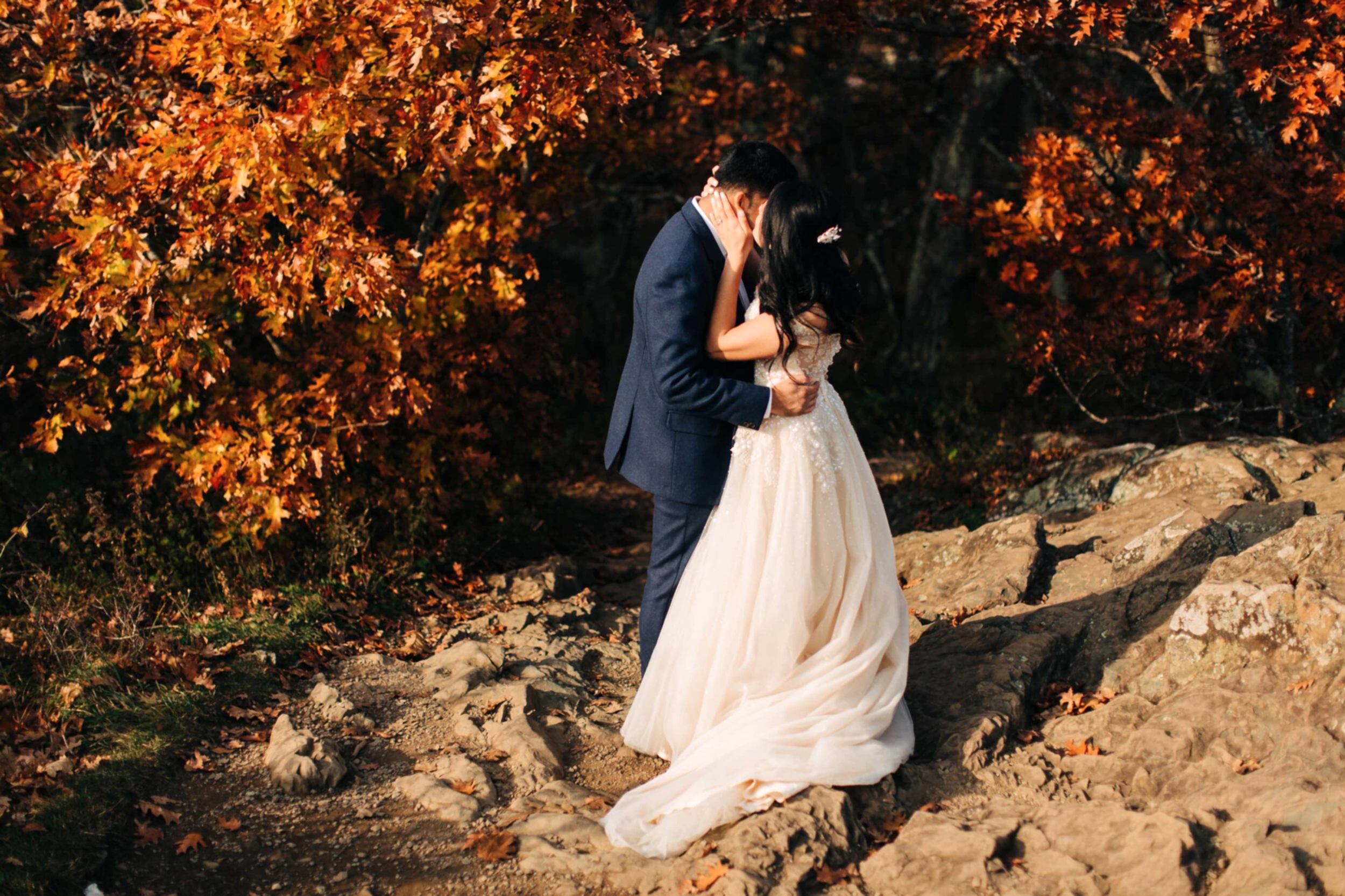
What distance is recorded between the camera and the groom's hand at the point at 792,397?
3926 mm

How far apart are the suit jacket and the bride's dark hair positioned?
0.22 metres

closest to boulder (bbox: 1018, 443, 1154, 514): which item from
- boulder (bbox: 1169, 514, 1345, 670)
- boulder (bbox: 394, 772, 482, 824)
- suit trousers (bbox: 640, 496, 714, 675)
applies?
boulder (bbox: 1169, 514, 1345, 670)

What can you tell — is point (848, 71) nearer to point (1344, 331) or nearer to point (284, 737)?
point (1344, 331)

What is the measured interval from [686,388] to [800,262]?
555mm

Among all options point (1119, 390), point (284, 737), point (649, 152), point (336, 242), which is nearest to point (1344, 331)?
point (1119, 390)

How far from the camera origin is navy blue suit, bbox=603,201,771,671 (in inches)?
151

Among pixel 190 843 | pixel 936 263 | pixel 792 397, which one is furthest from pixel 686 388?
pixel 936 263

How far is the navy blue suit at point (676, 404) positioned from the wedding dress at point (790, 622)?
8 centimetres

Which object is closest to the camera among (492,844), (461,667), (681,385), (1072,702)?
(492,844)

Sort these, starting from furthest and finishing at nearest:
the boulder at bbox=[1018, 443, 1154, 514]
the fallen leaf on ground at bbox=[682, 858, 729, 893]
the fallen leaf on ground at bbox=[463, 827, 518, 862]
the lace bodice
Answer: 1. the boulder at bbox=[1018, 443, 1154, 514]
2. the lace bodice
3. the fallen leaf on ground at bbox=[463, 827, 518, 862]
4. the fallen leaf on ground at bbox=[682, 858, 729, 893]

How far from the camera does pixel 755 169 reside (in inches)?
151

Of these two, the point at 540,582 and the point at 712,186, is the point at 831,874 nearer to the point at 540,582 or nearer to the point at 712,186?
the point at 712,186

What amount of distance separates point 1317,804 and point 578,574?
406cm

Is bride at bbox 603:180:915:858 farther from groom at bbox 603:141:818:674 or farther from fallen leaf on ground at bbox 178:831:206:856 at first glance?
fallen leaf on ground at bbox 178:831:206:856
